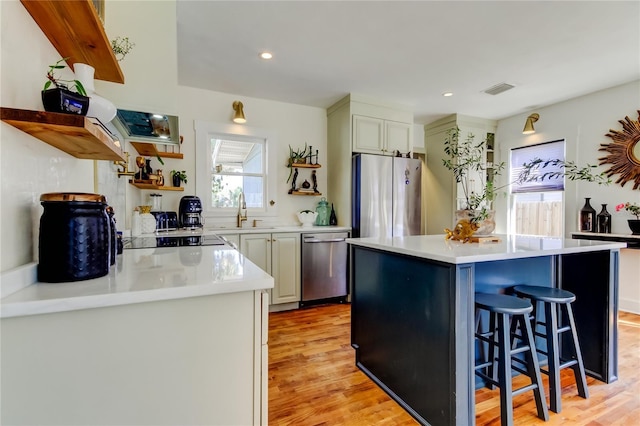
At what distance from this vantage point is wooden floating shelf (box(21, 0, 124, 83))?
2.89 feet

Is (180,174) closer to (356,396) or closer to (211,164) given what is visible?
(211,164)

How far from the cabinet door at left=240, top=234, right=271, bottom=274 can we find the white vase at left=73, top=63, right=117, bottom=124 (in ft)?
7.59

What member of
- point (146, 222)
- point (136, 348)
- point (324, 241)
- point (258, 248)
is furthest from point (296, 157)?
point (136, 348)

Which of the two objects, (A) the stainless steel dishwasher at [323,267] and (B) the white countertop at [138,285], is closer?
(B) the white countertop at [138,285]

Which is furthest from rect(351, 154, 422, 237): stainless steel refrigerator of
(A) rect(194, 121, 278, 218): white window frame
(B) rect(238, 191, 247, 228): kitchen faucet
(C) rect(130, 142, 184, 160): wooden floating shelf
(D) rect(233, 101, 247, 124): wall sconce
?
(C) rect(130, 142, 184, 160): wooden floating shelf

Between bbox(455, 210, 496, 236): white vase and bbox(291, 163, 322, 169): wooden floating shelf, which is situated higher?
bbox(291, 163, 322, 169): wooden floating shelf

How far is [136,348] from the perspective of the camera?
81cm

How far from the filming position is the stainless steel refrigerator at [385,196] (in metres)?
3.71

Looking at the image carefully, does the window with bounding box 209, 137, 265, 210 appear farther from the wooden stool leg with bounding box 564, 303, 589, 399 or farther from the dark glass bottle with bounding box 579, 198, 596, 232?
the dark glass bottle with bounding box 579, 198, 596, 232

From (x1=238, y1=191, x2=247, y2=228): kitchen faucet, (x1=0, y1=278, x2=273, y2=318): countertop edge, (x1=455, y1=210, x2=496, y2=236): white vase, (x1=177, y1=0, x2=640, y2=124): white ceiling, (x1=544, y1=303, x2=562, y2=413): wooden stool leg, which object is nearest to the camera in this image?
(x1=0, y1=278, x2=273, y2=318): countertop edge

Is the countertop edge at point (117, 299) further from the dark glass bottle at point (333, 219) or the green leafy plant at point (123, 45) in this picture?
the dark glass bottle at point (333, 219)

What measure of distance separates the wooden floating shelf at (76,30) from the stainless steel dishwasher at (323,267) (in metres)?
2.61

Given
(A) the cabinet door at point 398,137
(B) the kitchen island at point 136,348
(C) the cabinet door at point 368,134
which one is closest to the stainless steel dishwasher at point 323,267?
(C) the cabinet door at point 368,134

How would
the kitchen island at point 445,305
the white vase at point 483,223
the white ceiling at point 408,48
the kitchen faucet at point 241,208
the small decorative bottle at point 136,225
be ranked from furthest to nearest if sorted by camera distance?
the kitchen faucet at point 241,208
the small decorative bottle at point 136,225
the white ceiling at point 408,48
the white vase at point 483,223
the kitchen island at point 445,305
